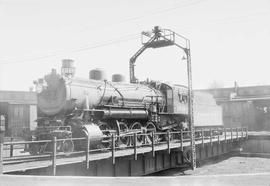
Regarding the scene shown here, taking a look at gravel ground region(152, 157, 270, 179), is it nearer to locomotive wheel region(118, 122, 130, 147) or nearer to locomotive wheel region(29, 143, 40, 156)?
locomotive wheel region(118, 122, 130, 147)

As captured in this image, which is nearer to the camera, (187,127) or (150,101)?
(150,101)

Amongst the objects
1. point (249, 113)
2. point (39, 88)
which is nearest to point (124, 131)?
point (39, 88)

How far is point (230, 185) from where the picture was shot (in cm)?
606

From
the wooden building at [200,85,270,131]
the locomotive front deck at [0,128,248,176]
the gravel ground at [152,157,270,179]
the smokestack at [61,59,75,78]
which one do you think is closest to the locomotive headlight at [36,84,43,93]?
the smokestack at [61,59,75,78]

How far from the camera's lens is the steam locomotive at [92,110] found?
39.4 feet

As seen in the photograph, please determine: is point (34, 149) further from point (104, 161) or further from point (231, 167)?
point (231, 167)

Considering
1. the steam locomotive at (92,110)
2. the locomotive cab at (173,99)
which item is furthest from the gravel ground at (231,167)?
the locomotive cab at (173,99)

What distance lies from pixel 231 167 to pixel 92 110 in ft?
40.6

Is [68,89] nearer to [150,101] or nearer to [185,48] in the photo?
[150,101]

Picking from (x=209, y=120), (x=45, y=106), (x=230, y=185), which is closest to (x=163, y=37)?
(x=209, y=120)

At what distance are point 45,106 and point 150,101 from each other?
588 centimetres

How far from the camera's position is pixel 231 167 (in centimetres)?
2120

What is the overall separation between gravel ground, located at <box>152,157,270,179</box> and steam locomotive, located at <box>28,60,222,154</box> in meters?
2.89

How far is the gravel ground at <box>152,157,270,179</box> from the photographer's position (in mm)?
18164
